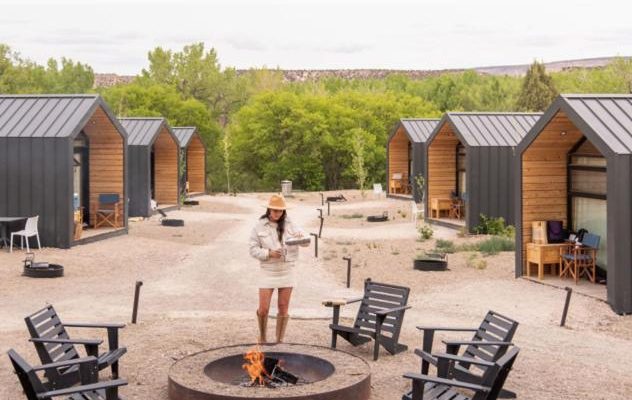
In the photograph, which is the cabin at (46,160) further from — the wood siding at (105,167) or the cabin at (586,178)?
the cabin at (586,178)

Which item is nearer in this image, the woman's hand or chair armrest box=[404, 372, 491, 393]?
chair armrest box=[404, 372, 491, 393]

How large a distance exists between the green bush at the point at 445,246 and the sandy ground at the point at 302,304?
40cm

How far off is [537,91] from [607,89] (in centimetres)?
532

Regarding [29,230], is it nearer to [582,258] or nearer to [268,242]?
[268,242]

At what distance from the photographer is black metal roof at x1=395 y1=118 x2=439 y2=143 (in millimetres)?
Result: 36750

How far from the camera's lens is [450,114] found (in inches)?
1011

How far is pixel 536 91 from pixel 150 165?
138ft

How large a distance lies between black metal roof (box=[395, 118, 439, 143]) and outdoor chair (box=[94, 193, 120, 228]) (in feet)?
52.9

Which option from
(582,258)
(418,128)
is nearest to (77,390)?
(582,258)

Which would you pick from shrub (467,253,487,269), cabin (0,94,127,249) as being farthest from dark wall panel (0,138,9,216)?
shrub (467,253,487,269)

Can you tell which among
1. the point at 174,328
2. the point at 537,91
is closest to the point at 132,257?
the point at 174,328

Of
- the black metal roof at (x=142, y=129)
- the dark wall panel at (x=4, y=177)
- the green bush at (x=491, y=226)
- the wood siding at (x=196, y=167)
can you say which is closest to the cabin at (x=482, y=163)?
the green bush at (x=491, y=226)

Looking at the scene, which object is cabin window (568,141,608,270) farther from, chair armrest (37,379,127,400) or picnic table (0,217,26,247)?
picnic table (0,217,26,247)

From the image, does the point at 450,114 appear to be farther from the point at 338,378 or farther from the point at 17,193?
the point at 338,378
